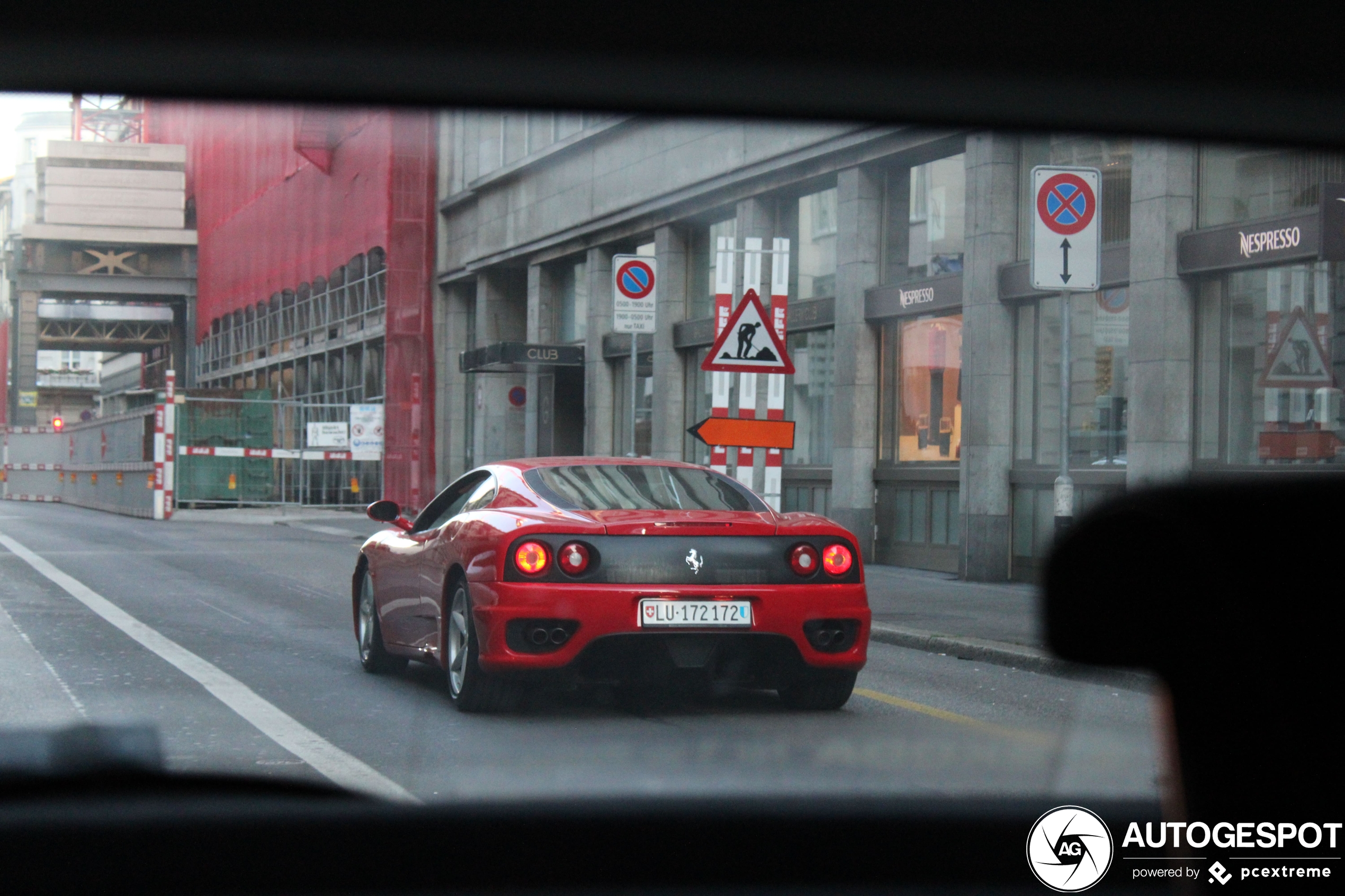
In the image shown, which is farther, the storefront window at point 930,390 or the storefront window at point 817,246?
the storefront window at point 817,246

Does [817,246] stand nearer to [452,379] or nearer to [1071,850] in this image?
[452,379]

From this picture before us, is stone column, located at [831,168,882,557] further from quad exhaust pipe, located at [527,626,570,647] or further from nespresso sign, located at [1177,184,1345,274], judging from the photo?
quad exhaust pipe, located at [527,626,570,647]

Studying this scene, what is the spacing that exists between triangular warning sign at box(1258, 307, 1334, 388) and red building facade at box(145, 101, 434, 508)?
58.0 ft

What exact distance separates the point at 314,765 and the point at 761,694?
2805 millimetres

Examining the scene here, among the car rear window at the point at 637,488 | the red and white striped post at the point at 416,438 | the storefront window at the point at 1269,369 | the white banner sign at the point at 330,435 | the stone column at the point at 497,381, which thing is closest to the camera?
the car rear window at the point at 637,488

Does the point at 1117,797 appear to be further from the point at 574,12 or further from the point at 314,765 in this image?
the point at 574,12

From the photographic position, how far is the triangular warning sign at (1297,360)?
12469mm

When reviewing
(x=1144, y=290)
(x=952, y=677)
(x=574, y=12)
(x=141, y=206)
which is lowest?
(x=952, y=677)

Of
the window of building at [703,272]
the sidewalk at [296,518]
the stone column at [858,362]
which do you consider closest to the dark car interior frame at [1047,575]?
the stone column at [858,362]

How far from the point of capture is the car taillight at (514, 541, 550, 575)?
6.93 meters

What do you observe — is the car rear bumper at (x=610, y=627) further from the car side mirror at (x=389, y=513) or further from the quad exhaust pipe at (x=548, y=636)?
the car side mirror at (x=389, y=513)

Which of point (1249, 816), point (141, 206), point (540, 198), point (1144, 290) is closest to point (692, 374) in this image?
point (540, 198)

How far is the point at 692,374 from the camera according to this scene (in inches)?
945

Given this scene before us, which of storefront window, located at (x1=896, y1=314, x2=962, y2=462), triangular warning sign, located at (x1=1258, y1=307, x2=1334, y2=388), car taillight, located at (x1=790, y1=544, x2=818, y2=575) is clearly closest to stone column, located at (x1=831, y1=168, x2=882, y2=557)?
storefront window, located at (x1=896, y1=314, x2=962, y2=462)
